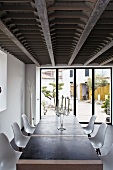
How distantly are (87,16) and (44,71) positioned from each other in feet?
21.8

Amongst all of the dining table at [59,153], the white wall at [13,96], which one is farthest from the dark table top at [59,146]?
the white wall at [13,96]

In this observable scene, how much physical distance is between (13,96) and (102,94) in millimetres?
4334

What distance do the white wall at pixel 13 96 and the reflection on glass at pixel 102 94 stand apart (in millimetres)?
3294

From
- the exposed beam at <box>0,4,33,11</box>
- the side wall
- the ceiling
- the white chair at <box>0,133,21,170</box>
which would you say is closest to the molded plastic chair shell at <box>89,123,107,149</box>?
the white chair at <box>0,133,21,170</box>

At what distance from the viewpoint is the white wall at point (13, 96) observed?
Result: 5.48 metres

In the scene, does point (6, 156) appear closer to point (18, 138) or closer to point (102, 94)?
point (18, 138)

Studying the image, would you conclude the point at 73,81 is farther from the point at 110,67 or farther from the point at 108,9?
the point at 108,9

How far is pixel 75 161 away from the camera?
82.7 inches

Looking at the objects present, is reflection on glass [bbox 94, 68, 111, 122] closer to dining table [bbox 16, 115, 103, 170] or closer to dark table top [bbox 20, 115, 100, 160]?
dark table top [bbox 20, 115, 100, 160]

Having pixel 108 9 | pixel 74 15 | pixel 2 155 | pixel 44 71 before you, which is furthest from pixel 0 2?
pixel 44 71

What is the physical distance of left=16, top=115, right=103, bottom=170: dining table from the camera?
205 cm

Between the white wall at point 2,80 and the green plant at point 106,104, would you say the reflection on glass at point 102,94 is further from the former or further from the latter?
the white wall at point 2,80

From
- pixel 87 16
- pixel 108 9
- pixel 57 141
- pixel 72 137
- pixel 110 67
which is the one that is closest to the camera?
pixel 108 9

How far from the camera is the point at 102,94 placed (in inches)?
356
